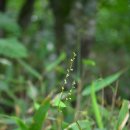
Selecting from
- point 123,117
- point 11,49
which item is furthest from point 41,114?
point 11,49

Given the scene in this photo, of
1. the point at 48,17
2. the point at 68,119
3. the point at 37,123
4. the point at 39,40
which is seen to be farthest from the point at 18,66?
the point at 37,123

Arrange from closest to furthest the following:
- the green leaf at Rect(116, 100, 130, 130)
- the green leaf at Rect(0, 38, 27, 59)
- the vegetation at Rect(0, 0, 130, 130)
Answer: the green leaf at Rect(116, 100, 130, 130) < the vegetation at Rect(0, 0, 130, 130) < the green leaf at Rect(0, 38, 27, 59)

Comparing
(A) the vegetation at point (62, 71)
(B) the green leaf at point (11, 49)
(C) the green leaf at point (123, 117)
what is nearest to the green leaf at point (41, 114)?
(A) the vegetation at point (62, 71)

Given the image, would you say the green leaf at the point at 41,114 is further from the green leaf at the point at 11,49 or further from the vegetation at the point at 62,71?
the green leaf at the point at 11,49

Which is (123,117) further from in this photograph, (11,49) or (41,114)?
(11,49)

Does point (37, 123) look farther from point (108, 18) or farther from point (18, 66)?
point (108, 18)

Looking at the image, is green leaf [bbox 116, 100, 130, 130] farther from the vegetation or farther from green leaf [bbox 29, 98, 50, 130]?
green leaf [bbox 29, 98, 50, 130]

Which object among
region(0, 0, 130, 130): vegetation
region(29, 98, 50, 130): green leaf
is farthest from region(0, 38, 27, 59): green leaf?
region(29, 98, 50, 130): green leaf
